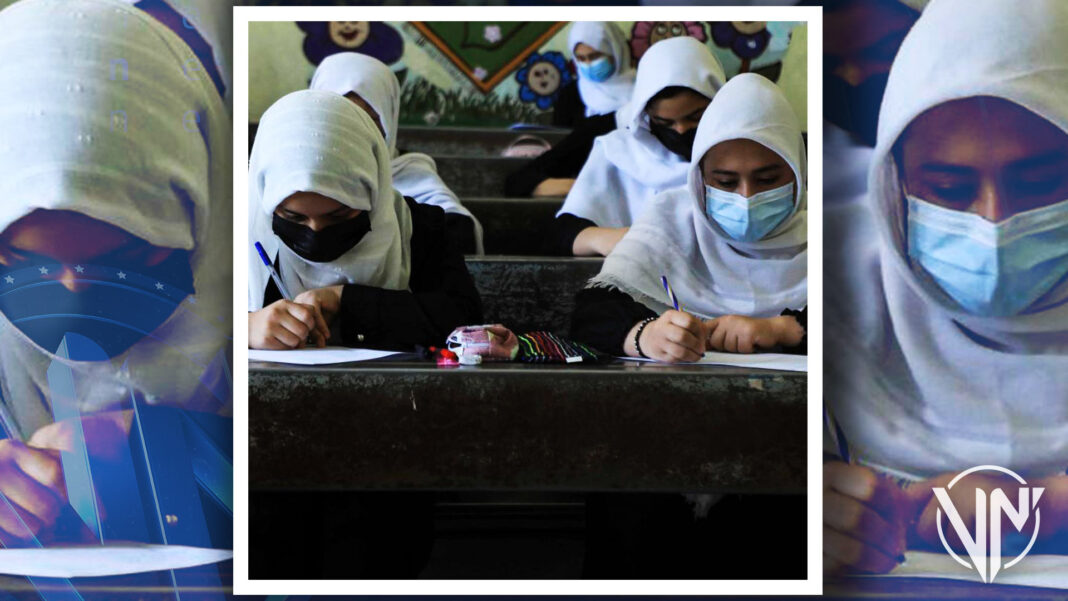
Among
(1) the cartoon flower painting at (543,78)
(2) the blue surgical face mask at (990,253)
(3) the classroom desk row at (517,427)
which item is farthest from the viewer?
(1) the cartoon flower painting at (543,78)

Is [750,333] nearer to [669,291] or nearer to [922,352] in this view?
[669,291]

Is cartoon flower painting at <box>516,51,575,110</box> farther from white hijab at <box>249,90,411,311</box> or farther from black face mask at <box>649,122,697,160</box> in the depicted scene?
white hijab at <box>249,90,411,311</box>

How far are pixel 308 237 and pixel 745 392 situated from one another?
73cm

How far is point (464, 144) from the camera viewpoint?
1878 mm

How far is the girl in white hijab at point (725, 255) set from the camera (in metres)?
1.53

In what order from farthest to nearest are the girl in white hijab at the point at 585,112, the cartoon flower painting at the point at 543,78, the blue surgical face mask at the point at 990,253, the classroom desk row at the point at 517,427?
the cartoon flower painting at the point at 543,78 < the girl in white hijab at the point at 585,112 < the blue surgical face mask at the point at 990,253 < the classroom desk row at the point at 517,427

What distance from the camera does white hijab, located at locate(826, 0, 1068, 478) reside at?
1547 millimetres

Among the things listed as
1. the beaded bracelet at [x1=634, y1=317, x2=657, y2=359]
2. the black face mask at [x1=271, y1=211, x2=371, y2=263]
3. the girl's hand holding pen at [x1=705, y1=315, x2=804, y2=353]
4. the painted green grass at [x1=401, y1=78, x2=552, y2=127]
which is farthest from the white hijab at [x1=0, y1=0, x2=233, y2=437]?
the girl's hand holding pen at [x1=705, y1=315, x2=804, y2=353]

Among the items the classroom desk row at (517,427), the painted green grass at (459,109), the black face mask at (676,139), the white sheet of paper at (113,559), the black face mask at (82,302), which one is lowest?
the white sheet of paper at (113,559)

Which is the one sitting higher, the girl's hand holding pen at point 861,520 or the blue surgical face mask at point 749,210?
the blue surgical face mask at point 749,210

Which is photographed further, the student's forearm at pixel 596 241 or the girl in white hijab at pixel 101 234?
the student's forearm at pixel 596 241

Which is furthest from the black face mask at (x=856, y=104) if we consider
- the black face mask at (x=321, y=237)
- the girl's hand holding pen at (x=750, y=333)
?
the black face mask at (x=321, y=237)

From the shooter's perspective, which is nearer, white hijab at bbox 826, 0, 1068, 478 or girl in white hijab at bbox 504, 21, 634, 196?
white hijab at bbox 826, 0, 1068, 478

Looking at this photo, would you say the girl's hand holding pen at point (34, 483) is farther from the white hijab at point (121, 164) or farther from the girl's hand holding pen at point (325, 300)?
the girl's hand holding pen at point (325, 300)
